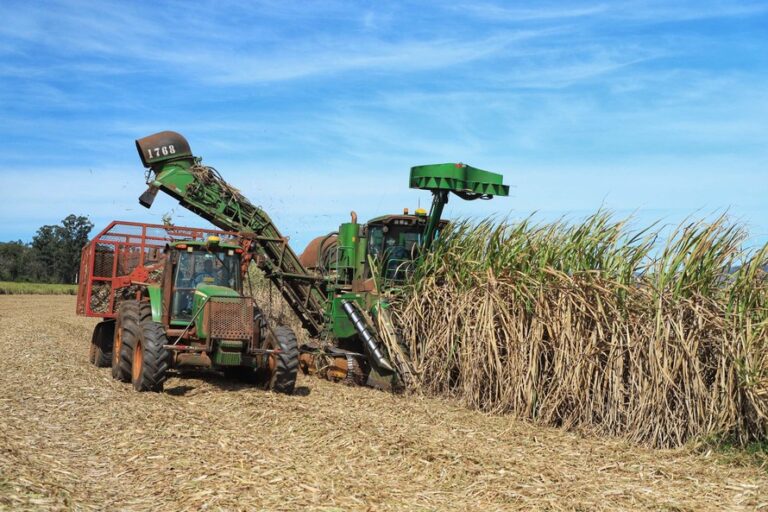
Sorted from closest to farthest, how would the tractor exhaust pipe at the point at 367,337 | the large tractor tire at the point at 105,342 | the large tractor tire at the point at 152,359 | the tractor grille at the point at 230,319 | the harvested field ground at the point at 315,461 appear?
the harvested field ground at the point at 315,461
the large tractor tire at the point at 152,359
the tractor grille at the point at 230,319
the tractor exhaust pipe at the point at 367,337
the large tractor tire at the point at 105,342

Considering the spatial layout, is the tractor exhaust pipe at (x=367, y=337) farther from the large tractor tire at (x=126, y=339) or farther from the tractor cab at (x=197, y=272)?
the large tractor tire at (x=126, y=339)

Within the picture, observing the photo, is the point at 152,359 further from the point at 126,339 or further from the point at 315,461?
the point at 315,461

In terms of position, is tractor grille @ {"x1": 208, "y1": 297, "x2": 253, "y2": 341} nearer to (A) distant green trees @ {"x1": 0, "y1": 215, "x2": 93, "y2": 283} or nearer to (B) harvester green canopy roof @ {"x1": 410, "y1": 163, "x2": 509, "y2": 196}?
(B) harvester green canopy roof @ {"x1": 410, "y1": 163, "x2": 509, "y2": 196}

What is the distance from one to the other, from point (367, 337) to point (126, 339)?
3.08m

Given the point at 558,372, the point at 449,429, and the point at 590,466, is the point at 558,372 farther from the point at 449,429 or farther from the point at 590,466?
the point at 590,466

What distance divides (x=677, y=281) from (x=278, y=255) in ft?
23.2

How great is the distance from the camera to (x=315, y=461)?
20.3ft

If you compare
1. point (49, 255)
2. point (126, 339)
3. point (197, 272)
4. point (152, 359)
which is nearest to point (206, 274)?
point (197, 272)

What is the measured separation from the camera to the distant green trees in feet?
239

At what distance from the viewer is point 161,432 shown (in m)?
7.14

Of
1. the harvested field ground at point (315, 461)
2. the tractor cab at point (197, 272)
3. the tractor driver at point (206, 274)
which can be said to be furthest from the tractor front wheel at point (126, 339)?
the harvested field ground at point (315, 461)

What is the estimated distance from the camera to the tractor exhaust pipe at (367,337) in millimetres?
10234

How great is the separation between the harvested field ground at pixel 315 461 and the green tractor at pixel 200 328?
46 cm

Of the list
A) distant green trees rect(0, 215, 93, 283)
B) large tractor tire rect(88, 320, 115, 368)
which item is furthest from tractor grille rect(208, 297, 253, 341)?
distant green trees rect(0, 215, 93, 283)
